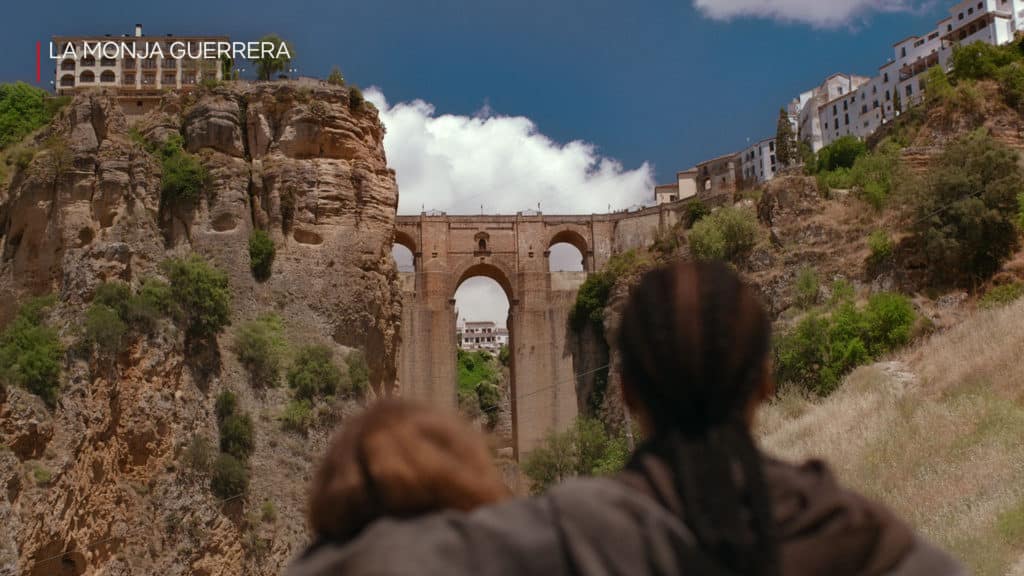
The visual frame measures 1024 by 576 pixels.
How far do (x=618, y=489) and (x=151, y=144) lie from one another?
27.3 m

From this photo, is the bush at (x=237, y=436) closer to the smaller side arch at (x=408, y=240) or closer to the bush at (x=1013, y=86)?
the smaller side arch at (x=408, y=240)

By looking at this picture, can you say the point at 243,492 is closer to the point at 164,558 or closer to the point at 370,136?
the point at 164,558

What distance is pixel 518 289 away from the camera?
152 feet

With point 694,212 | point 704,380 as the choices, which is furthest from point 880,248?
point 704,380

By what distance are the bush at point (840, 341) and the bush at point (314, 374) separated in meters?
12.2

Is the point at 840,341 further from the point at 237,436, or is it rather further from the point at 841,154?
the point at 841,154

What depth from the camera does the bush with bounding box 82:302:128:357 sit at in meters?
20.5

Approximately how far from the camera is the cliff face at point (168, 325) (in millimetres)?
19062

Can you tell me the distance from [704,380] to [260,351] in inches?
914

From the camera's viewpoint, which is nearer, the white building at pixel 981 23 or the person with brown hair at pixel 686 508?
the person with brown hair at pixel 686 508

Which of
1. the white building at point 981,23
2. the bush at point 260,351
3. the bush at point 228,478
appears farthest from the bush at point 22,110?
the white building at point 981,23

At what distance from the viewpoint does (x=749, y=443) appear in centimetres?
185

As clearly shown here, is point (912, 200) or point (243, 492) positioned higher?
point (912, 200)

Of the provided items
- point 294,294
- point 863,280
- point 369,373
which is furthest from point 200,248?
point 863,280
